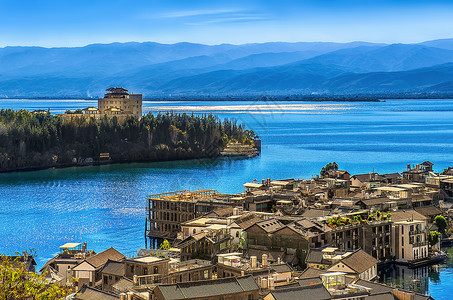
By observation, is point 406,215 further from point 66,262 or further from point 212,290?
point 212,290

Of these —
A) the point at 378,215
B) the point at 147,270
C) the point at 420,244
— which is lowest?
the point at 420,244

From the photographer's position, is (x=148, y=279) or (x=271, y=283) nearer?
(x=271, y=283)

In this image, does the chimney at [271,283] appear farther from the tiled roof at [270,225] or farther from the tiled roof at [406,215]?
the tiled roof at [406,215]

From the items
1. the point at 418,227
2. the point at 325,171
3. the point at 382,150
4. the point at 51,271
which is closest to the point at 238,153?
the point at 382,150

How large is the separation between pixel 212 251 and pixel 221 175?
4125 centimetres

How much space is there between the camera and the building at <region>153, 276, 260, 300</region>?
19984mm

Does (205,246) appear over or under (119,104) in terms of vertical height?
under

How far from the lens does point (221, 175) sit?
7156 cm

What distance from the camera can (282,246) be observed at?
31.6m

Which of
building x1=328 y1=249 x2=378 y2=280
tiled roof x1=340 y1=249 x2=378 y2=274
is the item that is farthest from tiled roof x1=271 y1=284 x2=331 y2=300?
tiled roof x1=340 y1=249 x2=378 y2=274

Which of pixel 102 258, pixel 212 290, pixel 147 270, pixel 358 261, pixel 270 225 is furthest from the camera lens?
pixel 270 225

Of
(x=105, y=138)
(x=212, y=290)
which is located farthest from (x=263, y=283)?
(x=105, y=138)

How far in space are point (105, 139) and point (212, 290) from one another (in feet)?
255

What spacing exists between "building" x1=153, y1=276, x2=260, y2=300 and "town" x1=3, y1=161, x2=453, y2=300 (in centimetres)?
3
